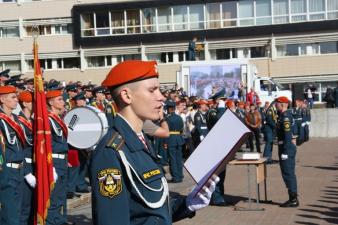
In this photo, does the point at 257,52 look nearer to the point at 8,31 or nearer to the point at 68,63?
the point at 68,63

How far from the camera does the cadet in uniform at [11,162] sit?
883 centimetres

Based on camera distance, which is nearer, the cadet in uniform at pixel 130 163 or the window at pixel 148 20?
the cadet in uniform at pixel 130 163

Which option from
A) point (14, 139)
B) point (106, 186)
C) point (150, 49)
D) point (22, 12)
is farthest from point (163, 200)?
point (22, 12)

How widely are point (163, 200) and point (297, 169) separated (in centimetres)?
1689

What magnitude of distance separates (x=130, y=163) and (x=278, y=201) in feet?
34.9

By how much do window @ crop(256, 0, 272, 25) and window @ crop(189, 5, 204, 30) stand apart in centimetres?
468

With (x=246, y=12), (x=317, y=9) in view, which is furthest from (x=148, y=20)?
(x=317, y=9)

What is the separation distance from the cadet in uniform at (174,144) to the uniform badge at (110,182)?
1328cm

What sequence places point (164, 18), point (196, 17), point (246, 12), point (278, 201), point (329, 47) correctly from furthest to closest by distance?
point (164, 18)
point (196, 17)
point (246, 12)
point (329, 47)
point (278, 201)

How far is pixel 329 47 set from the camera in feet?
176

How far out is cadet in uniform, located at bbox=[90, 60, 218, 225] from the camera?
3.61 m

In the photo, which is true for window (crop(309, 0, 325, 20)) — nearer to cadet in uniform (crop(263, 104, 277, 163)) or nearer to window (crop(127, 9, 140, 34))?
window (crop(127, 9, 140, 34))

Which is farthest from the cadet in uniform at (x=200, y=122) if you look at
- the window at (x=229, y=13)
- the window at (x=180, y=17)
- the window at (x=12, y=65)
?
the window at (x=12, y=65)

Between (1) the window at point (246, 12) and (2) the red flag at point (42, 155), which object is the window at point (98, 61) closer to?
(1) the window at point (246, 12)
